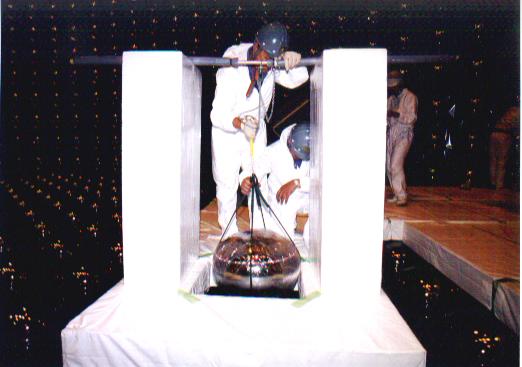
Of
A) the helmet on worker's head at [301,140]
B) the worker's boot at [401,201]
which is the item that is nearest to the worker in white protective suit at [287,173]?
the helmet on worker's head at [301,140]

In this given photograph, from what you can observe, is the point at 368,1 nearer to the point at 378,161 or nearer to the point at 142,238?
the point at 378,161

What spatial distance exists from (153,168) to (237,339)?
82 cm

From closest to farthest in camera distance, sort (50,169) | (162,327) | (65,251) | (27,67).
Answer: (162,327)
(65,251)
(27,67)
(50,169)

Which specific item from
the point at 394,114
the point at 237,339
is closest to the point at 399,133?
the point at 394,114

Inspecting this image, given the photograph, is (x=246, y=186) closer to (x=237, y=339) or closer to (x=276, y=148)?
(x=276, y=148)

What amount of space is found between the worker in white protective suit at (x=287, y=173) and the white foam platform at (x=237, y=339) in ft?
4.39

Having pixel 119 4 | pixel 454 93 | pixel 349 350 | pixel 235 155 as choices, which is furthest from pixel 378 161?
pixel 454 93

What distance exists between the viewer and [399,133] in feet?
15.3

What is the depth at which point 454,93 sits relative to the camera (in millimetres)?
7211

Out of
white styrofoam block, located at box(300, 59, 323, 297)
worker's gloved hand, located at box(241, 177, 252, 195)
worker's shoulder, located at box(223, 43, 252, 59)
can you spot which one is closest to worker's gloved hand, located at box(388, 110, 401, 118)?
worker's shoulder, located at box(223, 43, 252, 59)

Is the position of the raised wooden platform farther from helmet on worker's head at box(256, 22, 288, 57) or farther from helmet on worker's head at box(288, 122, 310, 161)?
helmet on worker's head at box(256, 22, 288, 57)

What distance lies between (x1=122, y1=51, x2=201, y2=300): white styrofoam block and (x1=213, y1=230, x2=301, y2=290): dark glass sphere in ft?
0.99

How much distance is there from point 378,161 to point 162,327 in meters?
1.13

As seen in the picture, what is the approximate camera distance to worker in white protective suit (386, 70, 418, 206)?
457cm
